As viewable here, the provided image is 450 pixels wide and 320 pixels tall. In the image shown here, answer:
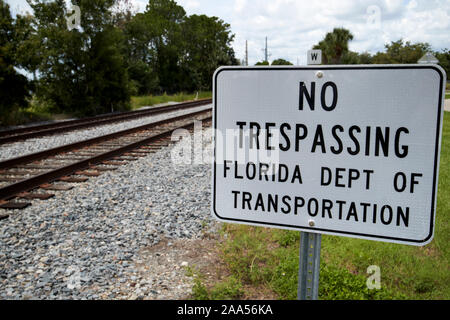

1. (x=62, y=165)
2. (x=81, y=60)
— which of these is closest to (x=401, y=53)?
(x=81, y=60)

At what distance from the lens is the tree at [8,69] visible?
1509 centimetres

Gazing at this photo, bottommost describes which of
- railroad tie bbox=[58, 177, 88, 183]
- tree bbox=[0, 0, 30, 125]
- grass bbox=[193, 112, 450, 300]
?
grass bbox=[193, 112, 450, 300]

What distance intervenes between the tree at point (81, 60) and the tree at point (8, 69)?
3088 mm

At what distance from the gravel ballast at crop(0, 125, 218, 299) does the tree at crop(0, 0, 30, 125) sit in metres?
11.3

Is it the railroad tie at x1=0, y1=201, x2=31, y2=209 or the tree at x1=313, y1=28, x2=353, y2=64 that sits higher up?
the tree at x1=313, y1=28, x2=353, y2=64

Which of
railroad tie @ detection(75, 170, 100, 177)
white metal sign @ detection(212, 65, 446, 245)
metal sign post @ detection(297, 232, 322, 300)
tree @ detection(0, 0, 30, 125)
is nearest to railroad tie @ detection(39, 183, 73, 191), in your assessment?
railroad tie @ detection(75, 170, 100, 177)

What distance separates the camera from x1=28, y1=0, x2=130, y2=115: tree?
20250mm

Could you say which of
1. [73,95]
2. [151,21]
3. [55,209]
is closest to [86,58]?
[73,95]

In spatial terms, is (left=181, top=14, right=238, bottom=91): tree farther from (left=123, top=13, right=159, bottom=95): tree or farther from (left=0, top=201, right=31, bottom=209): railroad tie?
(left=0, top=201, right=31, bottom=209): railroad tie

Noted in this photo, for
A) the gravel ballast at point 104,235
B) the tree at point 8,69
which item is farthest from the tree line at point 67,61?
the gravel ballast at point 104,235

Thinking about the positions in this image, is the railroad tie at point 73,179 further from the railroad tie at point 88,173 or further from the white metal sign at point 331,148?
the white metal sign at point 331,148

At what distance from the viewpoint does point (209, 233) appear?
4426 mm

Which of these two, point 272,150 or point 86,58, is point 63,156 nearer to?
point 272,150
